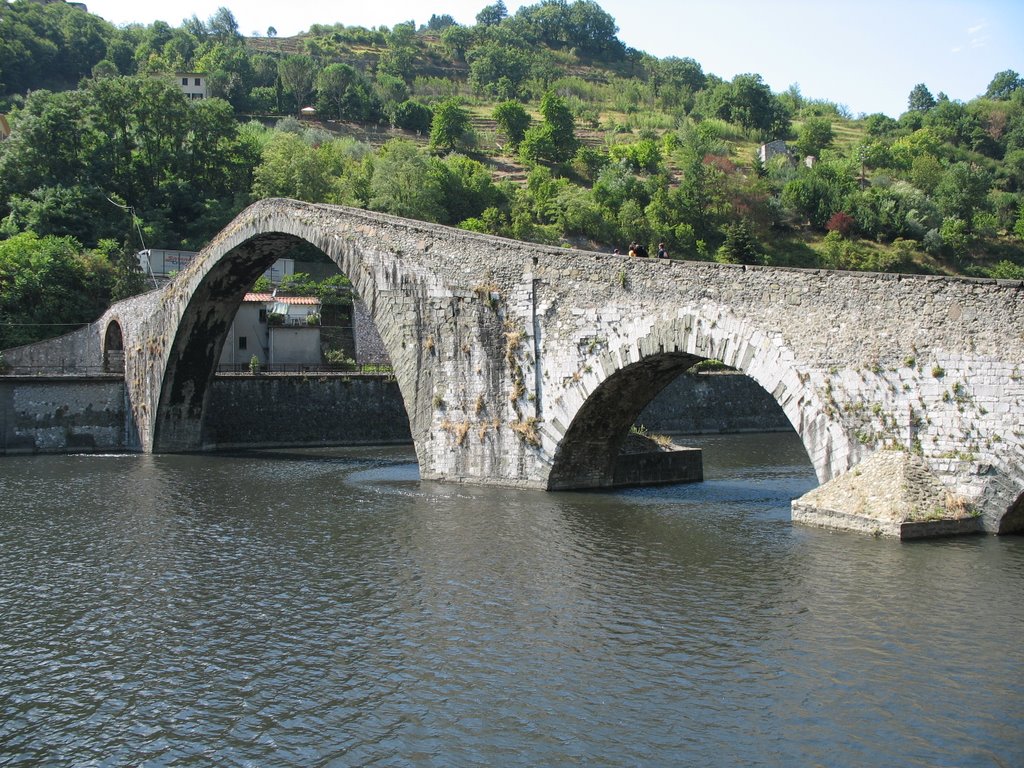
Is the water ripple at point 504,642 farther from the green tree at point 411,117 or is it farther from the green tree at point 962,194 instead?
the green tree at point 411,117

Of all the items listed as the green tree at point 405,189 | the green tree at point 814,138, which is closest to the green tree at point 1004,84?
the green tree at point 814,138

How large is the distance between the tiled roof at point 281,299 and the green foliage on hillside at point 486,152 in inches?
347

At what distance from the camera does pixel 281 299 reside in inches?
2112

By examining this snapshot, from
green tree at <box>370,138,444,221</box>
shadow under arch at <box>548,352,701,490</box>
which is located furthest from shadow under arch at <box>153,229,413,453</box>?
green tree at <box>370,138,444,221</box>

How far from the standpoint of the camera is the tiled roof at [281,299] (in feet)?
167

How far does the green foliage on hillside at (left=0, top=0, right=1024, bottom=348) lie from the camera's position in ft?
218

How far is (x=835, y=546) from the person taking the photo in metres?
17.4

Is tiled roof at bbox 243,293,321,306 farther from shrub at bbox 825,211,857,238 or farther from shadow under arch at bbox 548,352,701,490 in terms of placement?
shrub at bbox 825,211,857,238

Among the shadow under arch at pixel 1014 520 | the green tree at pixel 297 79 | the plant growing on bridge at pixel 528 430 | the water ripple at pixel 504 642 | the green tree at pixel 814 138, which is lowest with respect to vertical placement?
the water ripple at pixel 504 642

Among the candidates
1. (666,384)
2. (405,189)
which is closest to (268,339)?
(405,189)

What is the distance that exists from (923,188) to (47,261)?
3008 inches

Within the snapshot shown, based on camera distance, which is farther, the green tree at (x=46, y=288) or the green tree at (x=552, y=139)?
A: the green tree at (x=552, y=139)

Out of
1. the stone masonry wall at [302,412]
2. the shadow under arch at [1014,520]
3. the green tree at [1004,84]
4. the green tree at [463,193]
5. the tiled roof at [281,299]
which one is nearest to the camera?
the shadow under arch at [1014,520]

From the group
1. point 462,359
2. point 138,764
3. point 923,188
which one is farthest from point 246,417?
point 923,188
